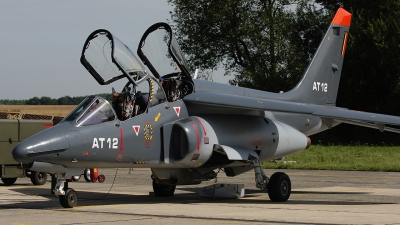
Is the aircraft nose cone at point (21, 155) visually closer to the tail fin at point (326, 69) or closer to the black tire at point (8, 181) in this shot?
the black tire at point (8, 181)

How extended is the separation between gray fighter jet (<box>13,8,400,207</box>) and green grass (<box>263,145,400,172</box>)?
30.6ft

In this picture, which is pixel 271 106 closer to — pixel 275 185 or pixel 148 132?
pixel 275 185

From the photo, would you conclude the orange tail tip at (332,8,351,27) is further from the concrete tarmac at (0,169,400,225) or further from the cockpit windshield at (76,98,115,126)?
the cockpit windshield at (76,98,115,126)

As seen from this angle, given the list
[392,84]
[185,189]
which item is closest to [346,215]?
[185,189]

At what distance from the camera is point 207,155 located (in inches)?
556

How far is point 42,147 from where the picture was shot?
1201 cm

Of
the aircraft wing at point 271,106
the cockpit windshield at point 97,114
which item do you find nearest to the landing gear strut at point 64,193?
the cockpit windshield at point 97,114

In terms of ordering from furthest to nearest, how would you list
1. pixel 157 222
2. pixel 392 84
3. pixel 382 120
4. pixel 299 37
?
1. pixel 299 37
2. pixel 392 84
3. pixel 382 120
4. pixel 157 222

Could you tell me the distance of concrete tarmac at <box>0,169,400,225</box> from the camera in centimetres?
1085

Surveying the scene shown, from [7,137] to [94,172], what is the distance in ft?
18.2

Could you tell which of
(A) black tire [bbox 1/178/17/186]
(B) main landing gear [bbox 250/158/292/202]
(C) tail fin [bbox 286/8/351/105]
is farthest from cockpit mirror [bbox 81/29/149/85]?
(A) black tire [bbox 1/178/17/186]

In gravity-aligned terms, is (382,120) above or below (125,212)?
above

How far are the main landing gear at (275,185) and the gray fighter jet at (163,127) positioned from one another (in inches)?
0.9

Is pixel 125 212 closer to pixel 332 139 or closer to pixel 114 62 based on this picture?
pixel 114 62
